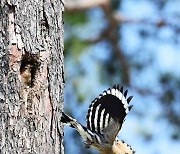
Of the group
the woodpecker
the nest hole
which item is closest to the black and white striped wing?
the woodpecker

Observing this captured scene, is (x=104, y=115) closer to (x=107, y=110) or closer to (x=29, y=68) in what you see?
(x=107, y=110)

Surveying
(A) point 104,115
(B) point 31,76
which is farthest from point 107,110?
(B) point 31,76

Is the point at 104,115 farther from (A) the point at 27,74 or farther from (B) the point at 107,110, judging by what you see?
(A) the point at 27,74

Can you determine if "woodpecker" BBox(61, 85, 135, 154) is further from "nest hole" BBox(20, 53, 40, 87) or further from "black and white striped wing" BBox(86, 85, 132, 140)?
"nest hole" BBox(20, 53, 40, 87)

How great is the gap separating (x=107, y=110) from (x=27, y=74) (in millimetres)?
501

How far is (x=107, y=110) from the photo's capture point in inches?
109

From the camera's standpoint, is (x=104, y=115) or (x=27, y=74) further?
(x=104, y=115)

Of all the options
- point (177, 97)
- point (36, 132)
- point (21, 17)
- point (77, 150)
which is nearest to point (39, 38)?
point (21, 17)

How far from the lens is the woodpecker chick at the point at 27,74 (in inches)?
94.0

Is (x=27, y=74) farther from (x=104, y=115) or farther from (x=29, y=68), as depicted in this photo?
(x=104, y=115)

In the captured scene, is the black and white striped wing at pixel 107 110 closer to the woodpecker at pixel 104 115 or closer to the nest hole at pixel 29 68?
the woodpecker at pixel 104 115

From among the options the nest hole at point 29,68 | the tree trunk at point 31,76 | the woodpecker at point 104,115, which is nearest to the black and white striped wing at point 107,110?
the woodpecker at point 104,115

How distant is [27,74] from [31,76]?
0.03 meters

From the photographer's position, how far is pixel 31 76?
2424 mm
